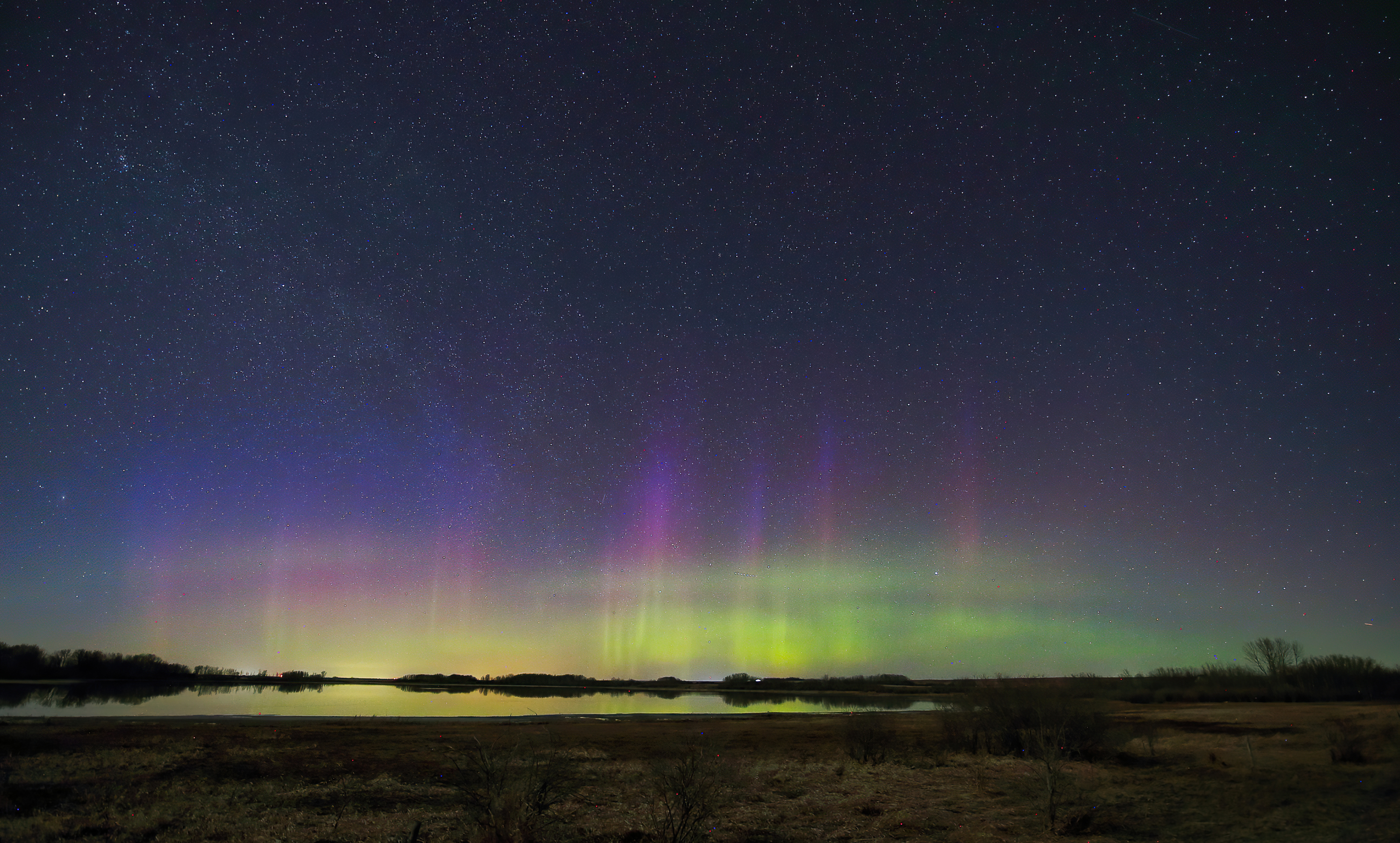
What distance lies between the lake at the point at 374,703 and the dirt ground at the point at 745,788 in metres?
24.9

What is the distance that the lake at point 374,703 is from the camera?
63438mm

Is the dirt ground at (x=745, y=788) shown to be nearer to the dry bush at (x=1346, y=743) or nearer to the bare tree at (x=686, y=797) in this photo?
the dry bush at (x=1346, y=743)

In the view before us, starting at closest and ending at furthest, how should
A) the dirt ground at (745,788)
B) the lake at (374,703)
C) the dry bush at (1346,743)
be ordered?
the dirt ground at (745,788) → the dry bush at (1346,743) → the lake at (374,703)

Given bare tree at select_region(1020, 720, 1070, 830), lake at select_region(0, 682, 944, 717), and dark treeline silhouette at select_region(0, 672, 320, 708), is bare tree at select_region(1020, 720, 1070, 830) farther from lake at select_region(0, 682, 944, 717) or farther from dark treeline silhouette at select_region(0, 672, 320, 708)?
dark treeline silhouette at select_region(0, 672, 320, 708)

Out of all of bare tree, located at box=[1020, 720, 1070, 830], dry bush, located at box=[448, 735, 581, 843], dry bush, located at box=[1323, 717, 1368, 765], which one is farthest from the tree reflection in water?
dry bush, located at box=[1323, 717, 1368, 765]

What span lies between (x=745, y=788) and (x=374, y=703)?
77997 mm

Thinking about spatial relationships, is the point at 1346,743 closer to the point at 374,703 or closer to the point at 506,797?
the point at 506,797

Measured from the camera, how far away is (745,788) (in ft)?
78.1

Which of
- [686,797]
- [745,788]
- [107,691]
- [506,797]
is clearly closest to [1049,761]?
[745,788]

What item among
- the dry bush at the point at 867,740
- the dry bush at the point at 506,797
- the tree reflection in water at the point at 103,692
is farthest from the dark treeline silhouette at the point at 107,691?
the dry bush at the point at 867,740

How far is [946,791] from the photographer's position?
2375cm

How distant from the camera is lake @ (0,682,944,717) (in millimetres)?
63438

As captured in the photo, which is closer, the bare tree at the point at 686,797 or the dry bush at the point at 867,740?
the bare tree at the point at 686,797

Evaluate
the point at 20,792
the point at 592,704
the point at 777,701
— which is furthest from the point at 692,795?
the point at 777,701
